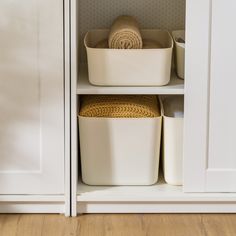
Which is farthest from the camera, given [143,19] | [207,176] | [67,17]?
[143,19]

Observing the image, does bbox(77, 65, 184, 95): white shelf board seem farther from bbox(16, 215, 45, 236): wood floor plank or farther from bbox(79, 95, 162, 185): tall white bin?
bbox(16, 215, 45, 236): wood floor plank

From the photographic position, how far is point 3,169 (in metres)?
2.33

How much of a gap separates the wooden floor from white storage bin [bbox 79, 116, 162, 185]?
135mm

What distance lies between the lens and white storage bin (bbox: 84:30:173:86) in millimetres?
2287

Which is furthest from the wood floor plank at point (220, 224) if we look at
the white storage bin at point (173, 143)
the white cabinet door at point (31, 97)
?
the white cabinet door at point (31, 97)

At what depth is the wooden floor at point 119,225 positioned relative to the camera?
225 cm

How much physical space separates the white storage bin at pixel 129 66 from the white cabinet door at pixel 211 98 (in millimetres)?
92

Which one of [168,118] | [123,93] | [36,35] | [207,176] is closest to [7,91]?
[36,35]

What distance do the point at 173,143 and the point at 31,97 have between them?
1.62 feet

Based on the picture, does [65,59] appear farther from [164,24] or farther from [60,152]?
[164,24]

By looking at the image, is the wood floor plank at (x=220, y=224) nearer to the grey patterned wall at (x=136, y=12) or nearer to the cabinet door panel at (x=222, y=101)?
the cabinet door panel at (x=222, y=101)

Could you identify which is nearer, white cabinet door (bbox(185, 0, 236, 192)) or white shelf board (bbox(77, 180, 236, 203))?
white cabinet door (bbox(185, 0, 236, 192))

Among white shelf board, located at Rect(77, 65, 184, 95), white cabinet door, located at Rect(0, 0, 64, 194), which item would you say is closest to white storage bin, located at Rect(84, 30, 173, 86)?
white shelf board, located at Rect(77, 65, 184, 95)

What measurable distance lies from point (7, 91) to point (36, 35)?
0.20 m
